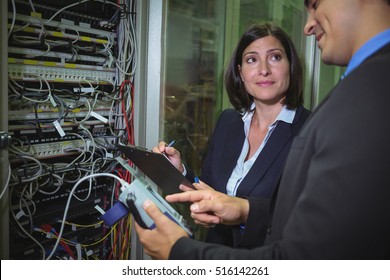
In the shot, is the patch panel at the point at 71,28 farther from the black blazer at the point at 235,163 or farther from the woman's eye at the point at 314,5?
the woman's eye at the point at 314,5

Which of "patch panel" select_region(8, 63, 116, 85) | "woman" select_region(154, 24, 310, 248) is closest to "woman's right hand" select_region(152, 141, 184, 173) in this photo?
"woman" select_region(154, 24, 310, 248)

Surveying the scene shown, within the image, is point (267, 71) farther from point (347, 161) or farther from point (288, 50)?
point (347, 161)

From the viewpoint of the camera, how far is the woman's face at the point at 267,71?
1.44 meters

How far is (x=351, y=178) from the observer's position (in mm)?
550

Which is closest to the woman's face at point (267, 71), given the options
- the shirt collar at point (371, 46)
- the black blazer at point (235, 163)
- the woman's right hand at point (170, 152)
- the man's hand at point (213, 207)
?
the black blazer at point (235, 163)

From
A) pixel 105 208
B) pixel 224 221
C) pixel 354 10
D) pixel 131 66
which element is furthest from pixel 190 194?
pixel 131 66

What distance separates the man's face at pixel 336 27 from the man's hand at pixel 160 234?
0.53 meters

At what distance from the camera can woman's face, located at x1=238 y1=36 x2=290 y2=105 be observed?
144 cm

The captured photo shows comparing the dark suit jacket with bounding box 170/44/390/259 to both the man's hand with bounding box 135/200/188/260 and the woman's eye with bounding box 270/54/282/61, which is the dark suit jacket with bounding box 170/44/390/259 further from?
the woman's eye with bounding box 270/54/282/61

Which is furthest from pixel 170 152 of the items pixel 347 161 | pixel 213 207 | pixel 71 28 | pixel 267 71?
pixel 347 161

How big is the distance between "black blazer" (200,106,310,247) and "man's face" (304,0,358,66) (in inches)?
22.2

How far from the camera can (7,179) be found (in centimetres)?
117

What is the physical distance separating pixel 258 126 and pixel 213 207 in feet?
2.06
